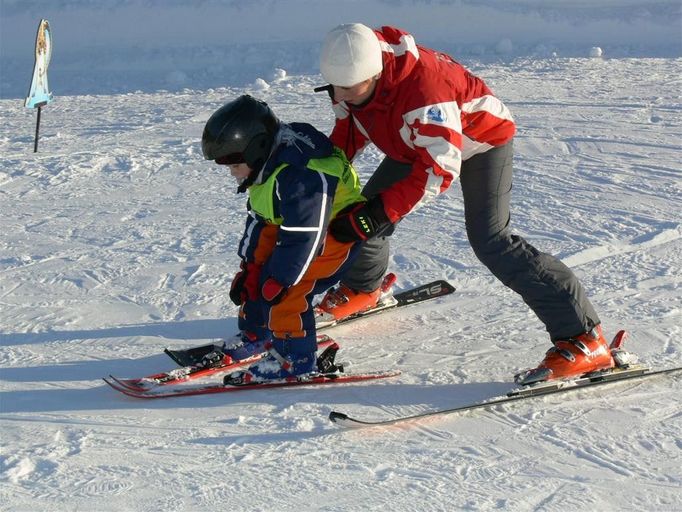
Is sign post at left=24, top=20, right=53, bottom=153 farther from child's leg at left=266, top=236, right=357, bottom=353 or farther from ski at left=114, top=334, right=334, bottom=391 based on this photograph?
child's leg at left=266, top=236, right=357, bottom=353

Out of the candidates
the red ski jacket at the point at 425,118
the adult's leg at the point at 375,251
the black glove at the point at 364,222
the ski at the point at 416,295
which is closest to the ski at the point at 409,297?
the ski at the point at 416,295

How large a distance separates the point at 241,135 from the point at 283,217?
0.38 meters

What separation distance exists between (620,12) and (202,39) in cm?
693

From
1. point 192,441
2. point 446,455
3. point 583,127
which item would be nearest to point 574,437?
point 446,455

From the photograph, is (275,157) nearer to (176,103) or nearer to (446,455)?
(446,455)

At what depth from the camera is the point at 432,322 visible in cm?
493

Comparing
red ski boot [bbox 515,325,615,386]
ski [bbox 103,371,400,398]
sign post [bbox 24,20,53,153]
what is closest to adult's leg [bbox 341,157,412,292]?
ski [bbox 103,371,400,398]

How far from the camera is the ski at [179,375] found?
4172mm

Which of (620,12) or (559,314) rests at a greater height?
(620,12)

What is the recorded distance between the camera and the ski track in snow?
11.0 feet

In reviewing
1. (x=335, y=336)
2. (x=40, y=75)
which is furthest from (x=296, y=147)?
(x=40, y=75)

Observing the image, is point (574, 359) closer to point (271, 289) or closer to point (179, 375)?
point (271, 289)

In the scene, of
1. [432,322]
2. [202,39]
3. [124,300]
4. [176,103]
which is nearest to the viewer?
[432,322]

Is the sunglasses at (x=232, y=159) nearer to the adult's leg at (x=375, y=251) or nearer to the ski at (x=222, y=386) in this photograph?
the adult's leg at (x=375, y=251)
